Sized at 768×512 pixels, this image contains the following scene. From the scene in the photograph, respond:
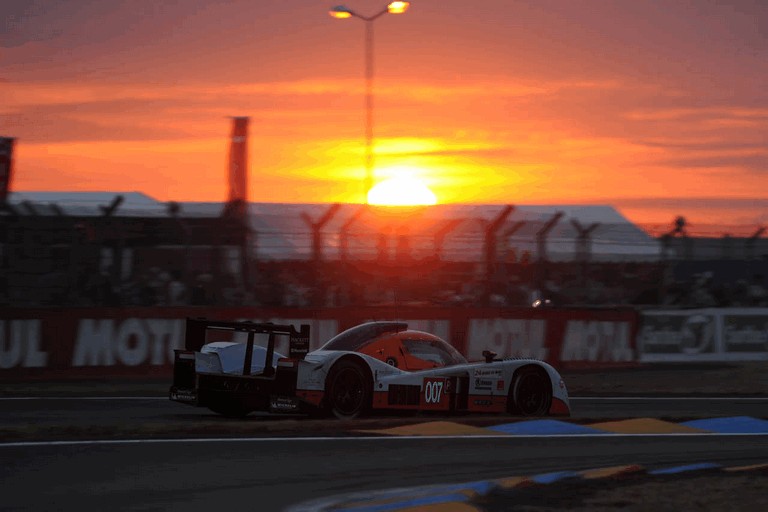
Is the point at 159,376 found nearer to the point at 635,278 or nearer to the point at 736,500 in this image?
the point at 635,278

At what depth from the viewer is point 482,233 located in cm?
2053

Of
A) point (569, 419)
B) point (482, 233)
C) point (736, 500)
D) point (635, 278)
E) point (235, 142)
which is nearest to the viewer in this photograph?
point (736, 500)

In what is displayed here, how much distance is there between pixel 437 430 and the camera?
11.2 meters

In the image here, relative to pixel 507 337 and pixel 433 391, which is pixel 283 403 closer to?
pixel 433 391

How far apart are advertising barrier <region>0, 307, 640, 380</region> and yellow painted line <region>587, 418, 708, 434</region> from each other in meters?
6.88

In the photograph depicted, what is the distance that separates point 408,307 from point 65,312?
18.1ft

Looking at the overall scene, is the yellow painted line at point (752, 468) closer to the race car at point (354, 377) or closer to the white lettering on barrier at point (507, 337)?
the race car at point (354, 377)

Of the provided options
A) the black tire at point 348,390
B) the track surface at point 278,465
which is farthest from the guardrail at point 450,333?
the track surface at point 278,465

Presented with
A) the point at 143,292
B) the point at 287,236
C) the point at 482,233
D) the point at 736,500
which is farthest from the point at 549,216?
the point at 736,500

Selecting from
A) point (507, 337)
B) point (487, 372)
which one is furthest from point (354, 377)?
point (507, 337)

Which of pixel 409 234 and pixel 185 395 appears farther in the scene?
pixel 409 234

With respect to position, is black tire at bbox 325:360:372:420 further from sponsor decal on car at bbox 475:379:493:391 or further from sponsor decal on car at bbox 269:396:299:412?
sponsor decal on car at bbox 475:379:493:391

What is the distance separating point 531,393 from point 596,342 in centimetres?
887

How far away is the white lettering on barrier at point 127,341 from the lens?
18.9 meters
